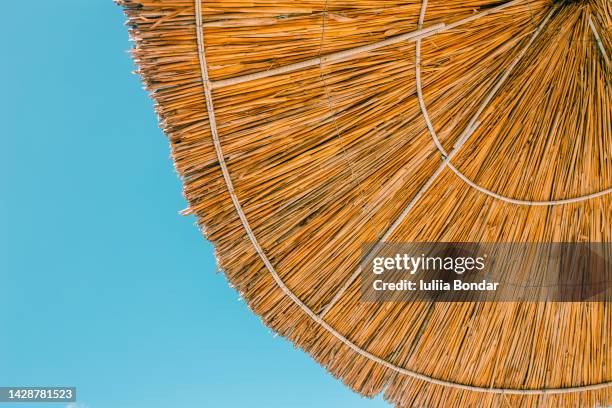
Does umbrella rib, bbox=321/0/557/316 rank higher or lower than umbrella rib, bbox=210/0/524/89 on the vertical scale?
lower

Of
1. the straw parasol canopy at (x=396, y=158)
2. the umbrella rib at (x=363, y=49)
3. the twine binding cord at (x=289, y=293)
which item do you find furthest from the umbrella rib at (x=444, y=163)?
the umbrella rib at (x=363, y=49)

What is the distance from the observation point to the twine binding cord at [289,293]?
2.24 m

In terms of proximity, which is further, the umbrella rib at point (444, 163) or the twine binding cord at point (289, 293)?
the umbrella rib at point (444, 163)

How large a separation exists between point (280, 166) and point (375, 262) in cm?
67

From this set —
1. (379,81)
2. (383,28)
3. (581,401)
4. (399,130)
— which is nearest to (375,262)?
(399,130)

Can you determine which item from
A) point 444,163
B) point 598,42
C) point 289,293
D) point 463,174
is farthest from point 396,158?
point 598,42

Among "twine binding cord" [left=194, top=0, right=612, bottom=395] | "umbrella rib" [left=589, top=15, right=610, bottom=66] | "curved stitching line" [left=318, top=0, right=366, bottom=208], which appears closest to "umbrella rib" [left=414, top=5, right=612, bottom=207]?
"umbrella rib" [left=589, top=15, right=610, bottom=66]

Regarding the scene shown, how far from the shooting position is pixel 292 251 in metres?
2.66

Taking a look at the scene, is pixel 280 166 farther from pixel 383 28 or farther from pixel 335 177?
pixel 383 28

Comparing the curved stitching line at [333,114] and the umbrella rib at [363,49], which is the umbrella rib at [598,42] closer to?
the umbrella rib at [363,49]

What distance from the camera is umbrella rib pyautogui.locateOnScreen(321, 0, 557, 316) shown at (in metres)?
2.54

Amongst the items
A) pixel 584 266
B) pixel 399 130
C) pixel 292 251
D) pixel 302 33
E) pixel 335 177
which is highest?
pixel 302 33

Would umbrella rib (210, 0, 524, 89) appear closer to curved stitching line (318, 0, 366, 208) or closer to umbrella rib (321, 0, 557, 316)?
curved stitching line (318, 0, 366, 208)

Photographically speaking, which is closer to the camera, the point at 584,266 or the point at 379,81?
the point at 379,81
